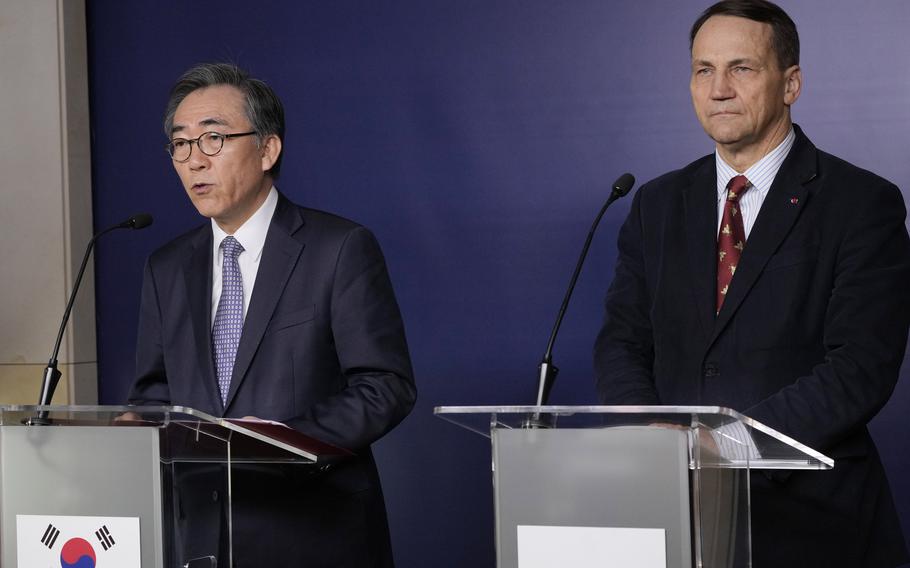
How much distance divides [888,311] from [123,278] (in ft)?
10.3

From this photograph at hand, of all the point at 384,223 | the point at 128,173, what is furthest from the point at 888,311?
the point at 128,173

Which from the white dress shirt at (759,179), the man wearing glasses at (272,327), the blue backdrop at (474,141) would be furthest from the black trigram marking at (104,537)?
the blue backdrop at (474,141)

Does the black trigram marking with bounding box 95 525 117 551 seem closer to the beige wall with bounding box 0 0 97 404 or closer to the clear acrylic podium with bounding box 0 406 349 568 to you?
the clear acrylic podium with bounding box 0 406 349 568

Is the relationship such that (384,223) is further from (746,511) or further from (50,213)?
(746,511)

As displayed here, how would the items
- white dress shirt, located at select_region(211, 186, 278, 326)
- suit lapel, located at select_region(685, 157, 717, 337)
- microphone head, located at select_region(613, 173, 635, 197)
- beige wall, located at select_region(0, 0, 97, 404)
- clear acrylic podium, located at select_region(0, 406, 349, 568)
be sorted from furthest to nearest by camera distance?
beige wall, located at select_region(0, 0, 97, 404)
white dress shirt, located at select_region(211, 186, 278, 326)
suit lapel, located at select_region(685, 157, 717, 337)
microphone head, located at select_region(613, 173, 635, 197)
clear acrylic podium, located at select_region(0, 406, 349, 568)

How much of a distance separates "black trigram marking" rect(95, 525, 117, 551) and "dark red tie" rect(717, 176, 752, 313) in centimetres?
133

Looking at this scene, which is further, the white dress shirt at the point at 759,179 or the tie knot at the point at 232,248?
the tie knot at the point at 232,248

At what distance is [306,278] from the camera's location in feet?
8.75

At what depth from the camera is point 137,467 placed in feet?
6.08

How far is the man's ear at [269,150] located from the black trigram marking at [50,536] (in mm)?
1162

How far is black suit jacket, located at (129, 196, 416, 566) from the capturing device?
2447 millimetres

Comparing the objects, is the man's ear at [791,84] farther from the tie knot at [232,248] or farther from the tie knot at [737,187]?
the tie knot at [232,248]

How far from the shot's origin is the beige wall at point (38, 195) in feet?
14.6

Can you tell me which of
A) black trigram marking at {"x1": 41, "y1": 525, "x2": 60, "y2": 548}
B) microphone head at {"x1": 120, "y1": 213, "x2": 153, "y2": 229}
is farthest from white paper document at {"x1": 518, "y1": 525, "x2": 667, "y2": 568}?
microphone head at {"x1": 120, "y1": 213, "x2": 153, "y2": 229}
